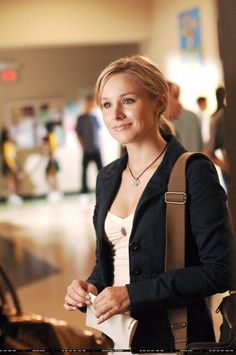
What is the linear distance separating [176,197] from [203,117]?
4.9 inches

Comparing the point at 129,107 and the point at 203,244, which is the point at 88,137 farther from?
the point at 203,244

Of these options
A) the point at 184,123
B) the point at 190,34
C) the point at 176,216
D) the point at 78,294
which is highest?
the point at 190,34

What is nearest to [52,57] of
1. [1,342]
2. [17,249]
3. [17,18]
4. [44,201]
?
[17,18]

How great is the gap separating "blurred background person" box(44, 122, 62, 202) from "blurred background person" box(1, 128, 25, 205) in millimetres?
39

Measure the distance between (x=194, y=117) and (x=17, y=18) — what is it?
27 centimetres

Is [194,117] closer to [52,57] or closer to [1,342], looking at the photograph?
[52,57]

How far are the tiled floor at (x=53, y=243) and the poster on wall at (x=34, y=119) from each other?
0.09 m

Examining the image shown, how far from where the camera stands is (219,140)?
0.75 meters

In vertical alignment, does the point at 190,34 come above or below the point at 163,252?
above

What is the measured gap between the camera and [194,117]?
29.9 inches

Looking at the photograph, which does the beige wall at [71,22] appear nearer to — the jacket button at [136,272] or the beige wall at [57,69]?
the beige wall at [57,69]

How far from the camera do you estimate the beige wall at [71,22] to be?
77 cm

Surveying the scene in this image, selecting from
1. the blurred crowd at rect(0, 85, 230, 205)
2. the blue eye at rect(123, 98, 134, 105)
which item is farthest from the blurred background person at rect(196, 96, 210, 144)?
the blue eye at rect(123, 98, 134, 105)

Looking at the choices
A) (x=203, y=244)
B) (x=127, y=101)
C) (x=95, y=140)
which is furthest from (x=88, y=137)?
(x=203, y=244)
